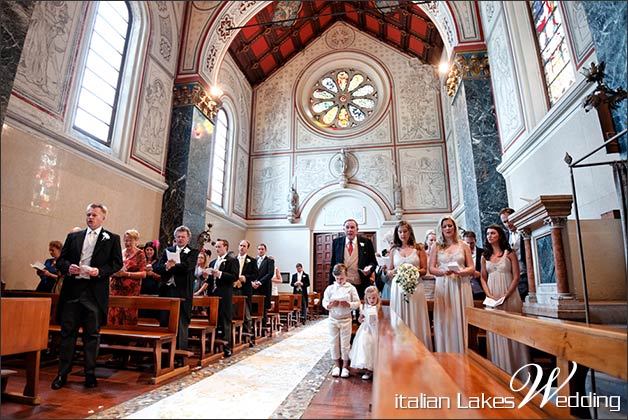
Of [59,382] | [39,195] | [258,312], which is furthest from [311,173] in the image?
[59,382]

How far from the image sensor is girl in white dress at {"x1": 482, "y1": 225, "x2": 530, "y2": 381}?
2955 mm

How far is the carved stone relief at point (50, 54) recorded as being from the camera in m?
5.20

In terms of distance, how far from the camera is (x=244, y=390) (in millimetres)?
2914

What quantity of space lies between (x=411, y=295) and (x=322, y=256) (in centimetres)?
868

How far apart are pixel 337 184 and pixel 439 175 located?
10.8 ft

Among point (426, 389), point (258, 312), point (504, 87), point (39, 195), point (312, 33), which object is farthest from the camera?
point (312, 33)

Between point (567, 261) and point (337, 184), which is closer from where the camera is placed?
point (567, 261)

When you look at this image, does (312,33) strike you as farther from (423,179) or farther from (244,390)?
(244,390)

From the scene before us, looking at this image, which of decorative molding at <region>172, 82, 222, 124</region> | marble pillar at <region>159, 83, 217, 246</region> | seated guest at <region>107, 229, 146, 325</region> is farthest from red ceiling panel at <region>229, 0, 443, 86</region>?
seated guest at <region>107, 229, 146, 325</region>

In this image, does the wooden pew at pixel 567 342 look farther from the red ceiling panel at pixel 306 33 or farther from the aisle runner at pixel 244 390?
the red ceiling panel at pixel 306 33

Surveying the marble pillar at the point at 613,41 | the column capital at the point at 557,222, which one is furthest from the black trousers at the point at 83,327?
the marble pillar at the point at 613,41

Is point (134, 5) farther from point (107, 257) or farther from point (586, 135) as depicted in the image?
point (586, 135)

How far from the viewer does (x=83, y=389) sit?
295 centimetres

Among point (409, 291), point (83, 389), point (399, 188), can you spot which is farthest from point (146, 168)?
point (399, 188)
